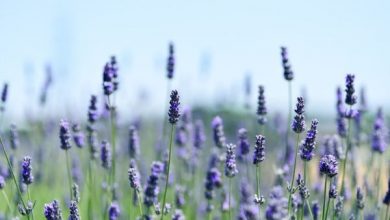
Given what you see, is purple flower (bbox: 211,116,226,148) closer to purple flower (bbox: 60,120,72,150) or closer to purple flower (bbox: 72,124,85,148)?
purple flower (bbox: 72,124,85,148)

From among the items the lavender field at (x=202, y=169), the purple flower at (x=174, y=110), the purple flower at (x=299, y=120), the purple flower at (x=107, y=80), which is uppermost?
the purple flower at (x=107, y=80)

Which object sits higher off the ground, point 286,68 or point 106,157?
point 286,68

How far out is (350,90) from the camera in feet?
11.6

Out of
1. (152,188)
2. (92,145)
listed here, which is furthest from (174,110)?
(92,145)

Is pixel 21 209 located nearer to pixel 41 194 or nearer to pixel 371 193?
pixel 371 193

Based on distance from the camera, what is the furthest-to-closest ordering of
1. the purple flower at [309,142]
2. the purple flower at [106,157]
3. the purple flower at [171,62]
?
the purple flower at [171,62] → the purple flower at [106,157] → the purple flower at [309,142]

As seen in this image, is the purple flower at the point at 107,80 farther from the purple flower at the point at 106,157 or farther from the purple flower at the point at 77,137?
the purple flower at the point at 77,137

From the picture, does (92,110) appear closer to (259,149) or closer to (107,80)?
(107,80)

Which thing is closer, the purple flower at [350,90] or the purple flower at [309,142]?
the purple flower at [309,142]

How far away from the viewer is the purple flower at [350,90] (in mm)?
3484

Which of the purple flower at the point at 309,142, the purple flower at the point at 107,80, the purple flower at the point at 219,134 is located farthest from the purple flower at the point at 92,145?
the purple flower at the point at 309,142

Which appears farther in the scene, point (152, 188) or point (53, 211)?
Answer: point (152, 188)

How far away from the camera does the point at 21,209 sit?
312 cm

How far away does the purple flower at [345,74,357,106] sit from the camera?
137 inches
